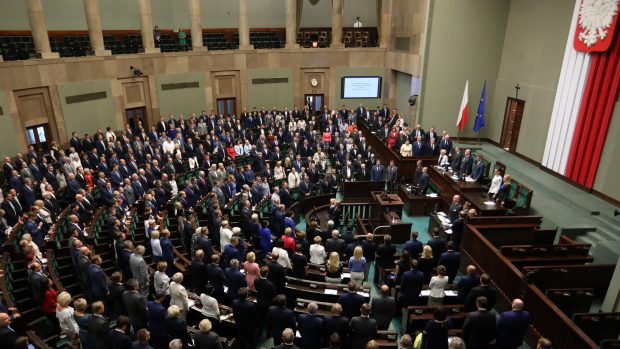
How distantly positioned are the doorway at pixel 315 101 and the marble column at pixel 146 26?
849 centimetres

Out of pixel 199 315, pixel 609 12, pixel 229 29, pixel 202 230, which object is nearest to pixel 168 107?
pixel 229 29

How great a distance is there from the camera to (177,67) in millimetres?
19734

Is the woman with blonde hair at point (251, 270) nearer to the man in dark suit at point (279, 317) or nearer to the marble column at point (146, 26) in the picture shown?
the man in dark suit at point (279, 317)

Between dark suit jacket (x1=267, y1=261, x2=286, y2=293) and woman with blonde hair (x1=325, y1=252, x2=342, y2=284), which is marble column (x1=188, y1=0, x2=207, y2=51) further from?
dark suit jacket (x1=267, y1=261, x2=286, y2=293)

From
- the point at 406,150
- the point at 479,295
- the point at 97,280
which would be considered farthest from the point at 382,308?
the point at 406,150

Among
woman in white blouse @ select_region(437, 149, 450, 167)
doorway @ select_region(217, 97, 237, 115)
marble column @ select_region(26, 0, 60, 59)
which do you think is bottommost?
woman in white blouse @ select_region(437, 149, 450, 167)

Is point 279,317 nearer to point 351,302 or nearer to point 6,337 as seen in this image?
point 351,302

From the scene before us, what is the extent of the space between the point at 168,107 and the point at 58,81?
516 cm

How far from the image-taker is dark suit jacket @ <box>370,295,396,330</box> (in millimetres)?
6016

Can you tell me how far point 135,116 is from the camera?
19141 mm

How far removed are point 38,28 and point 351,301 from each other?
1596 centimetres

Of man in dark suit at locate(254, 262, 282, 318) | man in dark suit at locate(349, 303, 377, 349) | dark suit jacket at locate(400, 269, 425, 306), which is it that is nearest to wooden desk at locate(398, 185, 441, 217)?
dark suit jacket at locate(400, 269, 425, 306)

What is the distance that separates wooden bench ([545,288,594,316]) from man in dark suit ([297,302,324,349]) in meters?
4.11

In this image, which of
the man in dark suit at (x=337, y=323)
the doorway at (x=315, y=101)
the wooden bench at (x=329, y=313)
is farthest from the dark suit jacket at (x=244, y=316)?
the doorway at (x=315, y=101)
